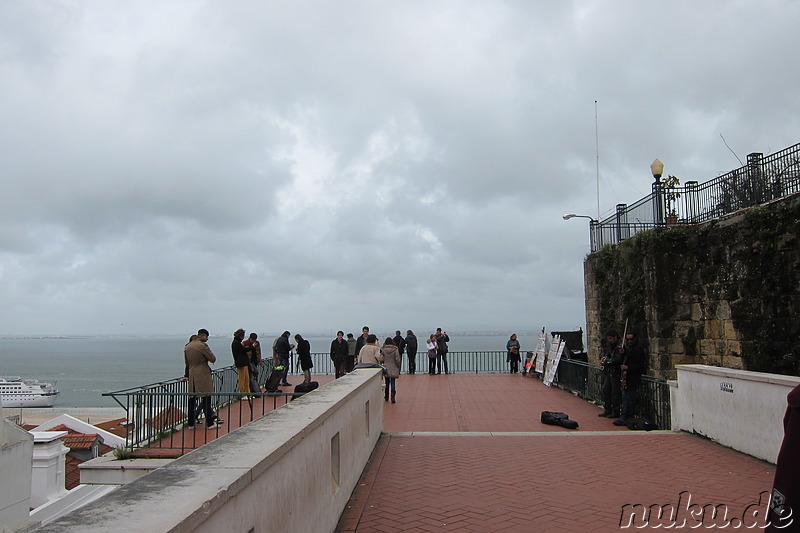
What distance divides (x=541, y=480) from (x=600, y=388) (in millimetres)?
7633

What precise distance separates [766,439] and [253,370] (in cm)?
1129

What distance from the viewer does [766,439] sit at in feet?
22.7

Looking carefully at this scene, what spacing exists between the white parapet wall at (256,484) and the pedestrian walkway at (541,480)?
0.70 m

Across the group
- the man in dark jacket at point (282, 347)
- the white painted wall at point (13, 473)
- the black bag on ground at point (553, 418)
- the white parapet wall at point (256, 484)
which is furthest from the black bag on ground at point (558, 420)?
the man in dark jacket at point (282, 347)

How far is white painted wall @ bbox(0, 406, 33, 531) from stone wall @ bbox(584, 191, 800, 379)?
1166 centimetres

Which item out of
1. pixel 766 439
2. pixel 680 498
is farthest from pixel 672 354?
pixel 680 498

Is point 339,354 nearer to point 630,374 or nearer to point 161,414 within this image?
point 161,414

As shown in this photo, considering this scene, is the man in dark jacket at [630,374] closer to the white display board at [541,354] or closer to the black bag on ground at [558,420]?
the black bag on ground at [558,420]

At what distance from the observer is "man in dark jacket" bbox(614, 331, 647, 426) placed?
1030cm

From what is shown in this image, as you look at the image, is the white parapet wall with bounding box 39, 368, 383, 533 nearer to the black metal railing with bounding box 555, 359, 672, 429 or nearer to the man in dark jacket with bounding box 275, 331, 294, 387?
the black metal railing with bounding box 555, 359, 672, 429

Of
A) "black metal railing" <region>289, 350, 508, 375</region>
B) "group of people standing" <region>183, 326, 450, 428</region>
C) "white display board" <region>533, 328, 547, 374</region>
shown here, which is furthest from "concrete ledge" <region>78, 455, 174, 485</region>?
"white display board" <region>533, 328, 547, 374</region>

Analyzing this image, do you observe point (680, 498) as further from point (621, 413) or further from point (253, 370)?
point (253, 370)
